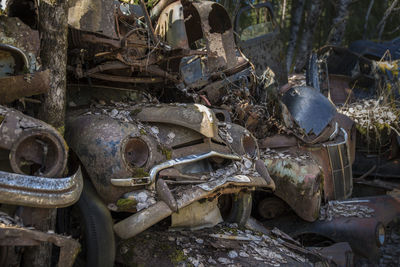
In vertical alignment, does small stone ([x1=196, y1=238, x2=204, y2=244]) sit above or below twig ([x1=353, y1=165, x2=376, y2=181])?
above

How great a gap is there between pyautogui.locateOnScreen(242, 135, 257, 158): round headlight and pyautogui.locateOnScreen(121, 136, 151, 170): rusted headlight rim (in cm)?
114

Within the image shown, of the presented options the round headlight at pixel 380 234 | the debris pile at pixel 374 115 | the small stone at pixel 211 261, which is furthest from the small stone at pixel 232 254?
the debris pile at pixel 374 115

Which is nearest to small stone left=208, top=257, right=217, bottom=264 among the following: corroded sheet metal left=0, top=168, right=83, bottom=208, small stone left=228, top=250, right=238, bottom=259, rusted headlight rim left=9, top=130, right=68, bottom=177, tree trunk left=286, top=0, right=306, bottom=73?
small stone left=228, top=250, right=238, bottom=259

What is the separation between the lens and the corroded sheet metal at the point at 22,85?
2.42 meters

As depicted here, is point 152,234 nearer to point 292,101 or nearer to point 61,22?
point 61,22

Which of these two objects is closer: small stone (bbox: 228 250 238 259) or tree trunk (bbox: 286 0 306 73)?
small stone (bbox: 228 250 238 259)

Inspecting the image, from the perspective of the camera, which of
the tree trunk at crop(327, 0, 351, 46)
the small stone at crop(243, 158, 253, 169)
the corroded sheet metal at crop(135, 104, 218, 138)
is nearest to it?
the corroded sheet metal at crop(135, 104, 218, 138)

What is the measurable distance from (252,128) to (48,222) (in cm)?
310

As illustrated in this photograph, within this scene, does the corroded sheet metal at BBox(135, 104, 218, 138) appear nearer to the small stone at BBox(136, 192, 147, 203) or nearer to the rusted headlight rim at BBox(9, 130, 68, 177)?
the small stone at BBox(136, 192, 147, 203)

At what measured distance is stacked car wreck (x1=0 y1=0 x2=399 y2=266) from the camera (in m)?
2.47

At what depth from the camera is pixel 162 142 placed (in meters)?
3.16

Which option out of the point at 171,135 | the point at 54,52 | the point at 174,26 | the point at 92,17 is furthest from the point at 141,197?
the point at 174,26

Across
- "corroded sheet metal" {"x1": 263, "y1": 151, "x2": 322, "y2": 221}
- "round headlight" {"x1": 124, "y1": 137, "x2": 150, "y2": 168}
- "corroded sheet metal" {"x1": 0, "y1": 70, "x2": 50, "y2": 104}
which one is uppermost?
"corroded sheet metal" {"x1": 0, "y1": 70, "x2": 50, "y2": 104}

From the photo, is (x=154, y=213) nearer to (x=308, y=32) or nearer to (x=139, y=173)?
(x=139, y=173)
